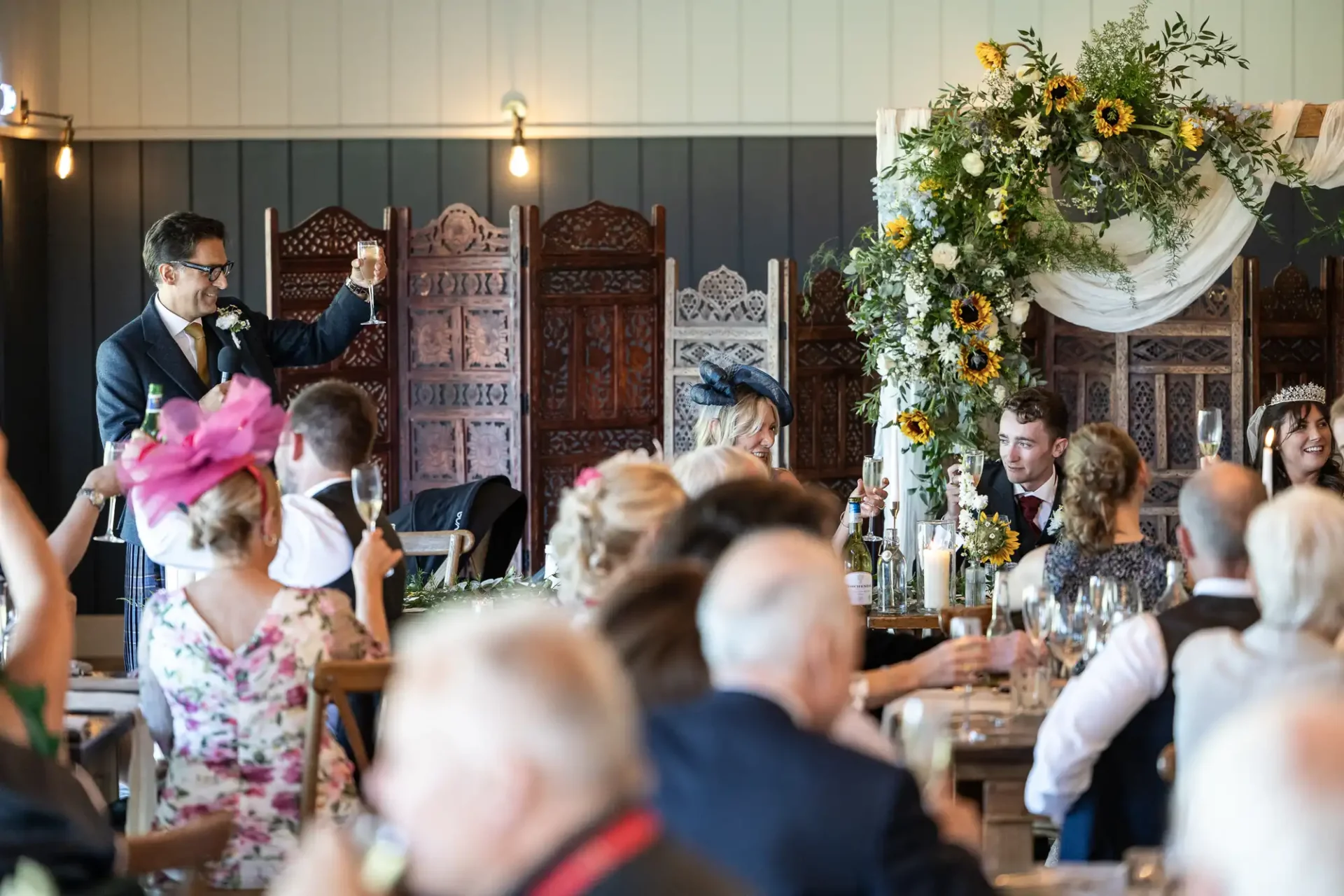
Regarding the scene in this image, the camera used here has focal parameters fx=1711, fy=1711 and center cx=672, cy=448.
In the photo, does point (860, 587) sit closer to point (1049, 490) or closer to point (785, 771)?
point (1049, 490)

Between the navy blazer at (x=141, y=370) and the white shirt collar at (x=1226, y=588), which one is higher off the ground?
the navy blazer at (x=141, y=370)

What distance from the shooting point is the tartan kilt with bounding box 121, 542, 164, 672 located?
18.1 ft

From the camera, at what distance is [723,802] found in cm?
194

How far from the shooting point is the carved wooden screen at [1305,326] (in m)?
7.85

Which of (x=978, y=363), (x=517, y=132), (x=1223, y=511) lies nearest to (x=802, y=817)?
(x=1223, y=511)

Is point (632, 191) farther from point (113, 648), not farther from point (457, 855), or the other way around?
point (457, 855)

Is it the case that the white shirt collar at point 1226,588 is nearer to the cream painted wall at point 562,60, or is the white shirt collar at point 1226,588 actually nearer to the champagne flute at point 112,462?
the champagne flute at point 112,462

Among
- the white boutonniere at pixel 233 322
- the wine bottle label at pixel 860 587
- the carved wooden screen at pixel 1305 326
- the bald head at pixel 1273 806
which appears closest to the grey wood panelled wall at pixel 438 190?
the carved wooden screen at pixel 1305 326

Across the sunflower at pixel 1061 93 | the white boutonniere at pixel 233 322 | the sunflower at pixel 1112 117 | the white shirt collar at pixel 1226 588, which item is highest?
the sunflower at pixel 1061 93

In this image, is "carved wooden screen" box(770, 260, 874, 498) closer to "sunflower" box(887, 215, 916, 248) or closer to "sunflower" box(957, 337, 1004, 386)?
"sunflower" box(887, 215, 916, 248)

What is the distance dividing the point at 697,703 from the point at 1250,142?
576cm

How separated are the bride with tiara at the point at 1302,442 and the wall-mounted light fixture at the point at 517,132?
191 inches

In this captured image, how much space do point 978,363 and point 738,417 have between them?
6.15ft

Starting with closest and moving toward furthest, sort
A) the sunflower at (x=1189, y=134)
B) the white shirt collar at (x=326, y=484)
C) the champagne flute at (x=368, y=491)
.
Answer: the champagne flute at (x=368, y=491) < the white shirt collar at (x=326, y=484) < the sunflower at (x=1189, y=134)
